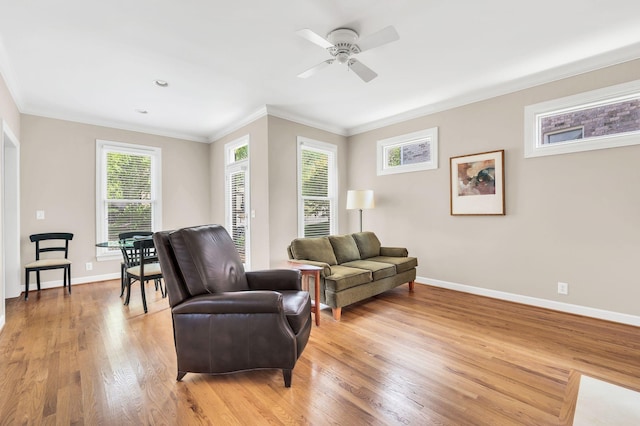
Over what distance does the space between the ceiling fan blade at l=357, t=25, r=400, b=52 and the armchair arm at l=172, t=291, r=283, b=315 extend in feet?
6.78

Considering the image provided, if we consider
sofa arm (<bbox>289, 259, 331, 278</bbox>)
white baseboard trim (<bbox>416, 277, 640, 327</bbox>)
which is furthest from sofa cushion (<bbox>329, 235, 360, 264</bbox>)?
white baseboard trim (<bbox>416, 277, 640, 327</bbox>)

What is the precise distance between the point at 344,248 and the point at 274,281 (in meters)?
1.62

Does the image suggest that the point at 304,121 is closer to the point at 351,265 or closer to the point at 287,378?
the point at 351,265

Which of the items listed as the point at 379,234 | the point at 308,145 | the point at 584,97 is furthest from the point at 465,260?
the point at 308,145

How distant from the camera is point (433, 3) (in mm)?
2258

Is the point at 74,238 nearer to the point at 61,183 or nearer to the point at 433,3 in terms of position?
the point at 61,183

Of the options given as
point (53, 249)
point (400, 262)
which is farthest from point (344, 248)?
point (53, 249)

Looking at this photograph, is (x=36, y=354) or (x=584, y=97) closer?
(x=36, y=354)

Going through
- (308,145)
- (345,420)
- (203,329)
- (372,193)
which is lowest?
(345,420)

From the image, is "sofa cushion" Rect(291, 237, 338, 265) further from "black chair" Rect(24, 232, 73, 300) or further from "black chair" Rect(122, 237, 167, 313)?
"black chair" Rect(24, 232, 73, 300)

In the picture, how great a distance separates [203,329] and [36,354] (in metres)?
1.64

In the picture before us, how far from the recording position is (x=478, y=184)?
3.96m

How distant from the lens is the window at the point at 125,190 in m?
4.87

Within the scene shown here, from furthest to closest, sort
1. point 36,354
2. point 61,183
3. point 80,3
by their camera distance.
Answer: point 61,183 < point 36,354 < point 80,3
